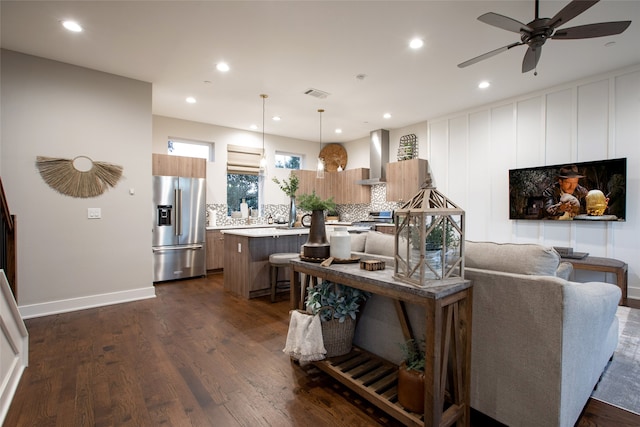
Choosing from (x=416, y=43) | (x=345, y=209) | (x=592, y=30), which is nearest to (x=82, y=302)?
(x=416, y=43)

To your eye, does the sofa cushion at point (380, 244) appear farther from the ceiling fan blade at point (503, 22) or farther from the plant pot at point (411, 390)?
the ceiling fan blade at point (503, 22)

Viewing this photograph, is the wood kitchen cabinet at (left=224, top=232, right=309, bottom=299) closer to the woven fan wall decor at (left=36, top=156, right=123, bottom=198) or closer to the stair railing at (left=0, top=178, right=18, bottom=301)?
the woven fan wall decor at (left=36, top=156, right=123, bottom=198)

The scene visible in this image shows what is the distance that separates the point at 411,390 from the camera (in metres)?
1.55

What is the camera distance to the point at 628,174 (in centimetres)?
376

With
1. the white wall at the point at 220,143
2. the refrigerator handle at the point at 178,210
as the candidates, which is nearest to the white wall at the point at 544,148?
the white wall at the point at 220,143

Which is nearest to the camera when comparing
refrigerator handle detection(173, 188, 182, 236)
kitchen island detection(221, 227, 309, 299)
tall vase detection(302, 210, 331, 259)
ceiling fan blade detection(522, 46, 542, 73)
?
tall vase detection(302, 210, 331, 259)

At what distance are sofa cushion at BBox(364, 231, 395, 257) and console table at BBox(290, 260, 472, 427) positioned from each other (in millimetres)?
313

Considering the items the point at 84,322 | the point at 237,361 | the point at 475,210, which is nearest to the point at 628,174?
the point at 475,210

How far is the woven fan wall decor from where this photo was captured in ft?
11.3

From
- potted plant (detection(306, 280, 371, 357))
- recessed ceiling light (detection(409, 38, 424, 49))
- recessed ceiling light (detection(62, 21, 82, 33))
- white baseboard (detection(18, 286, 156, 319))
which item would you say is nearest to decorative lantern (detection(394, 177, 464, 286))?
potted plant (detection(306, 280, 371, 357))

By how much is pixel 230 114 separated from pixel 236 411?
16.4 ft

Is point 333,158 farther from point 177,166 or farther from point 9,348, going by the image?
point 9,348

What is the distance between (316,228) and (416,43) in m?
2.35

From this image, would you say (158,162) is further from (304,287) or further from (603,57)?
(603,57)
